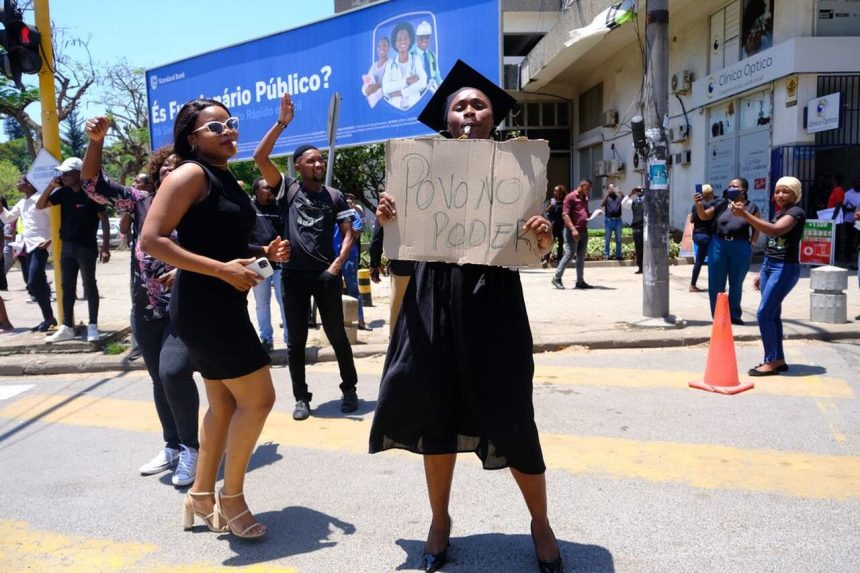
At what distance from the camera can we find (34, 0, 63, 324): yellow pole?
7883 mm

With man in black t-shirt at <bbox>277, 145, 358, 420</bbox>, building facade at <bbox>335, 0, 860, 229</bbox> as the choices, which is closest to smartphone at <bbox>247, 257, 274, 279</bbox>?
man in black t-shirt at <bbox>277, 145, 358, 420</bbox>

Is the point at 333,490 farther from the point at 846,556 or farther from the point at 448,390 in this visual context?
the point at 846,556

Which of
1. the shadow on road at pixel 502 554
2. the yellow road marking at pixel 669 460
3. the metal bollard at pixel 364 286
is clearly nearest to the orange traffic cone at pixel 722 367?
the yellow road marking at pixel 669 460

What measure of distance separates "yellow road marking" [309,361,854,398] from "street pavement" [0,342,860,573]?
0.12 feet

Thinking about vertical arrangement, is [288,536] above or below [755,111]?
below

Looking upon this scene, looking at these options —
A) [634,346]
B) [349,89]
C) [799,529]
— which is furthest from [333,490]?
[349,89]

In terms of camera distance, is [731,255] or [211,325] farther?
[731,255]

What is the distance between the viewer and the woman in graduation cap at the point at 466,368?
285cm

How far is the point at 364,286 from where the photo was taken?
10.3m

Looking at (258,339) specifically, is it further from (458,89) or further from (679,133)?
(679,133)

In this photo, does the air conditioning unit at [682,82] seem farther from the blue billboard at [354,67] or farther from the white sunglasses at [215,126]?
the white sunglasses at [215,126]

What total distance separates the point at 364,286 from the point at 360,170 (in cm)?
1173

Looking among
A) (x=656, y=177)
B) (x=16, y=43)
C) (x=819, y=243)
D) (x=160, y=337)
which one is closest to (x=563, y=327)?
(x=656, y=177)

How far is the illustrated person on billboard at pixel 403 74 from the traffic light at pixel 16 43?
6.35 metres
